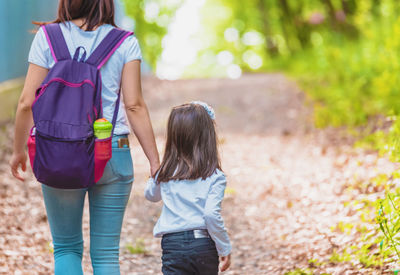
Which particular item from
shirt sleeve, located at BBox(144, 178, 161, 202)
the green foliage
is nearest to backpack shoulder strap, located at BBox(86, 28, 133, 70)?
shirt sleeve, located at BBox(144, 178, 161, 202)

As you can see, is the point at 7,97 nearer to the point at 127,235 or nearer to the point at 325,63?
the point at 127,235

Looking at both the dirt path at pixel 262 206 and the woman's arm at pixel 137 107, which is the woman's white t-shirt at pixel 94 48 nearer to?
the woman's arm at pixel 137 107

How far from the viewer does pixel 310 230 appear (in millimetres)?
4844

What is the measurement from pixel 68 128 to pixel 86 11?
616 mm

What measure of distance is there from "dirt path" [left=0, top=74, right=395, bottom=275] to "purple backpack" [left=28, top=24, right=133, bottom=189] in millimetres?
1809

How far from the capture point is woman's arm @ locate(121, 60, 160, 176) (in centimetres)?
273

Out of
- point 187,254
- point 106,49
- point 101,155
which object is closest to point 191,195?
point 187,254

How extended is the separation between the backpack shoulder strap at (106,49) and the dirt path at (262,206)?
6.82 ft

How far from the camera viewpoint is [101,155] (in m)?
2.59

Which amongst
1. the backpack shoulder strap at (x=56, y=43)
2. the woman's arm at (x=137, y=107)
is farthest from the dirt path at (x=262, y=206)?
the backpack shoulder strap at (x=56, y=43)

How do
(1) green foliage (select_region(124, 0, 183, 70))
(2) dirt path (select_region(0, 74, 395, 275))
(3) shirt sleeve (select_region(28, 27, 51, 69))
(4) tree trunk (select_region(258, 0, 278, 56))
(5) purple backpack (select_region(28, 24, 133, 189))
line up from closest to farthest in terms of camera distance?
1. (5) purple backpack (select_region(28, 24, 133, 189))
2. (3) shirt sleeve (select_region(28, 27, 51, 69))
3. (2) dirt path (select_region(0, 74, 395, 275))
4. (1) green foliage (select_region(124, 0, 183, 70))
5. (4) tree trunk (select_region(258, 0, 278, 56))

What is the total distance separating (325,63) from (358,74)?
1985mm

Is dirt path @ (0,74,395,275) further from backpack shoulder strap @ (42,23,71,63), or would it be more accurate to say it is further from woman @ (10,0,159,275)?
backpack shoulder strap @ (42,23,71,63)

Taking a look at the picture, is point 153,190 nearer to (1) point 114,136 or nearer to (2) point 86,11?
(1) point 114,136
